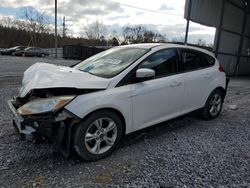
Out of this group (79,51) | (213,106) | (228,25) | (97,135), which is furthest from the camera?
(79,51)

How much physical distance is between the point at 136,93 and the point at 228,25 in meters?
15.0

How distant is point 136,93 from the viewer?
10.9 ft

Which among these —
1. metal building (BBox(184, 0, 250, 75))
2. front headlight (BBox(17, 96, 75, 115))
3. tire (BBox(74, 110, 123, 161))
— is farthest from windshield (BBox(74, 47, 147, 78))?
metal building (BBox(184, 0, 250, 75))

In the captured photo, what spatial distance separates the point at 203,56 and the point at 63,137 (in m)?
3.26

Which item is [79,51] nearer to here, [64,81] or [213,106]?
[213,106]

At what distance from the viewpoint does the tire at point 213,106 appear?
15.6 feet

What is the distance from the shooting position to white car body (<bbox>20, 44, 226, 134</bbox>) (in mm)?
2900

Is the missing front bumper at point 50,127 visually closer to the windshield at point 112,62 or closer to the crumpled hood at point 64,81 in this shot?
the crumpled hood at point 64,81

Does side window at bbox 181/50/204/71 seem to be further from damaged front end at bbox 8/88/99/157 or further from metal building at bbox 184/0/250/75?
metal building at bbox 184/0/250/75

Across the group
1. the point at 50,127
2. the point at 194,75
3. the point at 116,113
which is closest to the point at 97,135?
the point at 116,113

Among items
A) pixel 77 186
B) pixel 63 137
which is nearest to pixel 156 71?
pixel 63 137

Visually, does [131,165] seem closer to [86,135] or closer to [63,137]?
[86,135]

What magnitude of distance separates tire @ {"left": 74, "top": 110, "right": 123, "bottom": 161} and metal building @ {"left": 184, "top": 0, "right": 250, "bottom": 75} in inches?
417

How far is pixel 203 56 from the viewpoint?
15.5 ft
